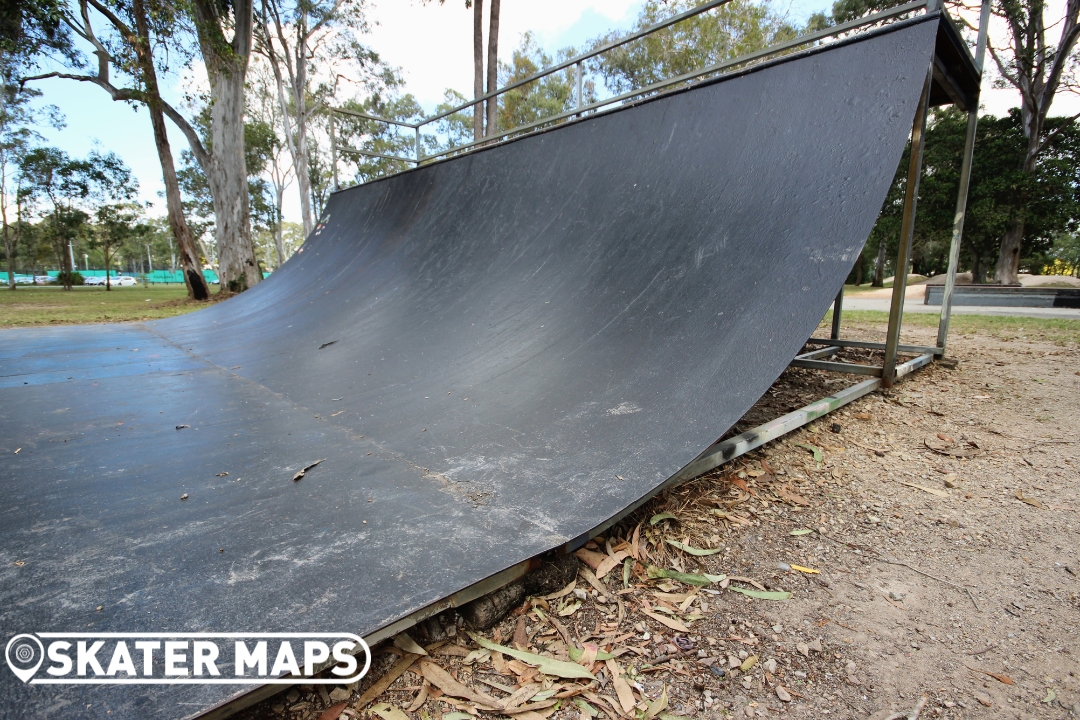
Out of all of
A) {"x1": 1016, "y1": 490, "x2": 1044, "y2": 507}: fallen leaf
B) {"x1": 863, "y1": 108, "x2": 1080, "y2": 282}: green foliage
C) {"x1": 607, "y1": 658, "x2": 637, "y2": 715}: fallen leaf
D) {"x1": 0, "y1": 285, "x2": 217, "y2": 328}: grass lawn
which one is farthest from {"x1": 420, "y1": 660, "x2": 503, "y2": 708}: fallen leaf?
{"x1": 863, "y1": 108, "x2": 1080, "y2": 282}: green foliage

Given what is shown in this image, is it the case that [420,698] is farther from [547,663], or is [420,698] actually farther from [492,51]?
[492,51]

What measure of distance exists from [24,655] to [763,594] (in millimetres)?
1575

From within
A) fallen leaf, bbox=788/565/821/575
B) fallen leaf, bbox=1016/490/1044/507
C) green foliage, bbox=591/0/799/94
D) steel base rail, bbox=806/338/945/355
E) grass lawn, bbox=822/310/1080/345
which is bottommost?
fallen leaf, bbox=788/565/821/575

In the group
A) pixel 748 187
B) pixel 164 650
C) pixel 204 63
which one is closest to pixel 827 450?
pixel 748 187

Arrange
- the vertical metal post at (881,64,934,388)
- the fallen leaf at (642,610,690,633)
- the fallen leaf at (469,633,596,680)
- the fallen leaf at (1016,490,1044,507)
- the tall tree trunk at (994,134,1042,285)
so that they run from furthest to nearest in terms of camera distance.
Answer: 1. the tall tree trunk at (994,134,1042,285)
2. the vertical metal post at (881,64,934,388)
3. the fallen leaf at (1016,490,1044,507)
4. the fallen leaf at (642,610,690,633)
5. the fallen leaf at (469,633,596,680)

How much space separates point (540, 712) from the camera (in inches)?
39.0

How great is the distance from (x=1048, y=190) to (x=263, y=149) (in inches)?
1219

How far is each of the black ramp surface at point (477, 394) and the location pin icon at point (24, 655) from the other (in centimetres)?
2

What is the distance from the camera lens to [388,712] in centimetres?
98

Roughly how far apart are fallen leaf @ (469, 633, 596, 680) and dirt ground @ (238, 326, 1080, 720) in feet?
0.04

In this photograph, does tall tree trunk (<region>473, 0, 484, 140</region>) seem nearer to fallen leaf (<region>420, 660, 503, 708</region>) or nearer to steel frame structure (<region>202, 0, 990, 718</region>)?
steel frame structure (<region>202, 0, 990, 718</region>)

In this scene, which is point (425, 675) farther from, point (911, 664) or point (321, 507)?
point (911, 664)

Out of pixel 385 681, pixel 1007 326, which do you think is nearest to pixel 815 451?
pixel 385 681

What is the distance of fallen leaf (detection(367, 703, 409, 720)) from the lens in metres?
0.97
